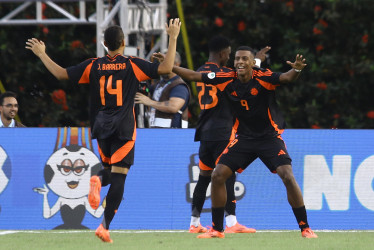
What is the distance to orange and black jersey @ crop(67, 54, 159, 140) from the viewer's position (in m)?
8.10

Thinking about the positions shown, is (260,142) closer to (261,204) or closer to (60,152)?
(261,204)

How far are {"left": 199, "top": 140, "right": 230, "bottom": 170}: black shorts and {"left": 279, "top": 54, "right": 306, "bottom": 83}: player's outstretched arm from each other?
1589mm

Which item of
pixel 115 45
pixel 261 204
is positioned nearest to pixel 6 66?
pixel 261 204

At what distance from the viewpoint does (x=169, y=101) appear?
1115 centimetres

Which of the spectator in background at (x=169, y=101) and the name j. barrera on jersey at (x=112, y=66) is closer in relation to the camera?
the name j. barrera on jersey at (x=112, y=66)

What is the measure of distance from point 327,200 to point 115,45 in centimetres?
357

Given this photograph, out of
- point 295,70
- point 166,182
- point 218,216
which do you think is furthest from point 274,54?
point 295,70

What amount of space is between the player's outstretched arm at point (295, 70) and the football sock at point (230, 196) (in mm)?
1789

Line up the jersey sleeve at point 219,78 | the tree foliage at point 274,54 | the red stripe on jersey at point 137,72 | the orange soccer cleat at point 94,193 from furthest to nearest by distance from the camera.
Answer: the tree foliage at point 274,54
the jersey sleeve at point 219,78
the red stripe on jersey at point 137,72
the orange soccer cleat at point 94,193

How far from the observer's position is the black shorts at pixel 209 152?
9.62 m

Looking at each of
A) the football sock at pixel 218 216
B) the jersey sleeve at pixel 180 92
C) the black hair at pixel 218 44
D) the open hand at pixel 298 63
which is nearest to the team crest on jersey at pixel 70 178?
the jersey sleeve at pixel 180 92

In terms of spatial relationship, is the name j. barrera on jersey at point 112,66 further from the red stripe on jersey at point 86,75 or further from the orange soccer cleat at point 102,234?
the orange soccer cleat at point 102,234

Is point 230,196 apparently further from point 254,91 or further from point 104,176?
point 104,176

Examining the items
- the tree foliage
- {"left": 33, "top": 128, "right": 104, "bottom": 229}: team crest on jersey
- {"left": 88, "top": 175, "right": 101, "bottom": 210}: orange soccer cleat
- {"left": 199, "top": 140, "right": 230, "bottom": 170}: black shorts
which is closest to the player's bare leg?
{"left": 199, "top": 140, "right": 230, "bottom": 170}: black shorts
